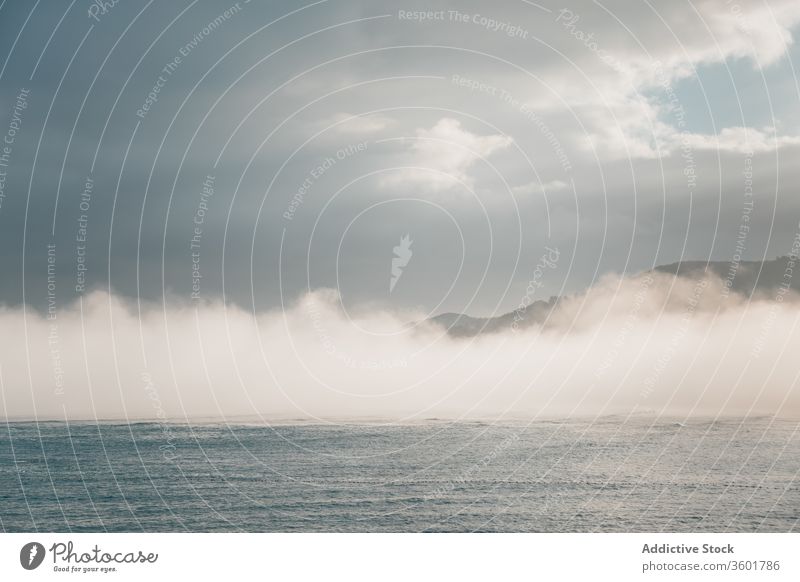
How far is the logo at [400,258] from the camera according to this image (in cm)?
9283

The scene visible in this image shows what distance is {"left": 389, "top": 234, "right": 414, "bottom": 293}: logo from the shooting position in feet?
305

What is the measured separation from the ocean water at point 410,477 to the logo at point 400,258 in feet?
74.3

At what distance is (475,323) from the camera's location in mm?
110938

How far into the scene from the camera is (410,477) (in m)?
103
